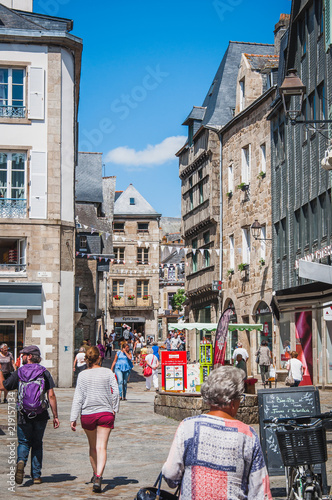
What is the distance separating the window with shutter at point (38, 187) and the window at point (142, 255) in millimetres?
45953

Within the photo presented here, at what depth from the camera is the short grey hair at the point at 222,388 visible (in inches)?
162

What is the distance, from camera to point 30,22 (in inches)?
1062

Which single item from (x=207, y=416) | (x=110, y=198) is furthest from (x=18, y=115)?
(x=110, y=198)

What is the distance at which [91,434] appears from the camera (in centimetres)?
857

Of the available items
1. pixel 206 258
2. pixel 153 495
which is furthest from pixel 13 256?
pixel 153 495

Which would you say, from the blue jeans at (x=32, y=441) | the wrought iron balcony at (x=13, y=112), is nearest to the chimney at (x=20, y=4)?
the wrought iron balcony at (x=13, y=112)

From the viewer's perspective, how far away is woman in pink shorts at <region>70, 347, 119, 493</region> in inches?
334

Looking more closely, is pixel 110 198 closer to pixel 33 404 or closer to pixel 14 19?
pixel 14 19

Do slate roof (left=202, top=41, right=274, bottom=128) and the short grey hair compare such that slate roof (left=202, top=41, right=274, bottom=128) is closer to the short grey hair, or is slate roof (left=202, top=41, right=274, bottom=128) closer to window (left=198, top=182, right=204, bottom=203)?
window (left=198, top=182, right=204, bottom=203)

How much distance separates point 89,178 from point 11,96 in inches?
1101

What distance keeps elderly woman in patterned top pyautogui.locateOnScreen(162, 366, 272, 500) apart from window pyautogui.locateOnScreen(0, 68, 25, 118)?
897 inches

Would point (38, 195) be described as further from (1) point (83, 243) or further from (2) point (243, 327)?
(1) point (83, 243)

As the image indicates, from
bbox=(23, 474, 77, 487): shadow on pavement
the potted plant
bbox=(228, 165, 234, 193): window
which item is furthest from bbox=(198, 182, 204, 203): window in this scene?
bbox=(23, 474, 77, 487): shadow on pavement

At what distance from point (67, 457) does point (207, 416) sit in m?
7.45
